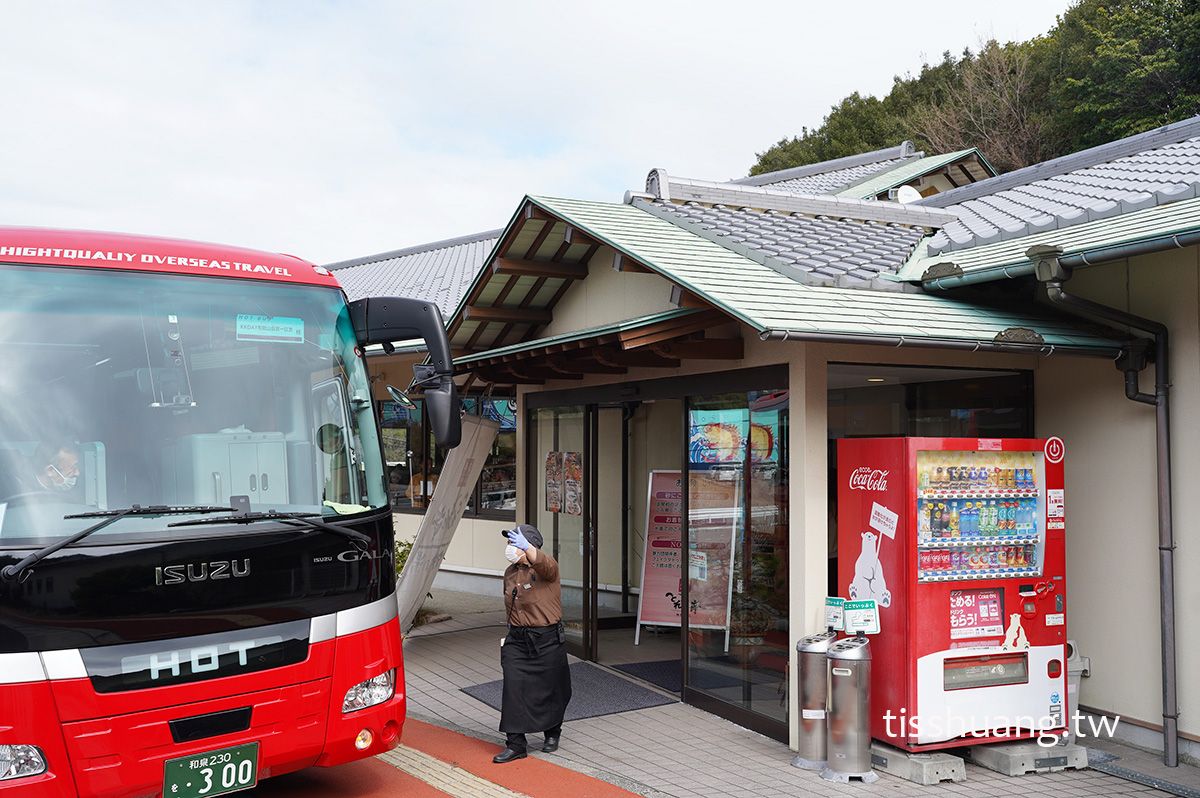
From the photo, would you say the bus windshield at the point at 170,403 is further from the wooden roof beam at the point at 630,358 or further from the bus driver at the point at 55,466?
the wooden roof beam at the point at 630,358

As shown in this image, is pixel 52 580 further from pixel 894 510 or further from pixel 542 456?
pixel 542 456

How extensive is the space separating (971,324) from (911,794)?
3.06 metres

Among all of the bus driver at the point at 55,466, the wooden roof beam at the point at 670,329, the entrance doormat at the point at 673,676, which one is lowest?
the entrance doormat at the point at 673,676

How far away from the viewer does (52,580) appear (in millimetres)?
4164

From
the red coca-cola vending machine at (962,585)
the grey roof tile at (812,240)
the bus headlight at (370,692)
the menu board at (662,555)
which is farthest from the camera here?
the menu board at (662,555)

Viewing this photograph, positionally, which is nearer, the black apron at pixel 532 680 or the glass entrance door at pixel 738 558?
the black apron at pixel 532 680

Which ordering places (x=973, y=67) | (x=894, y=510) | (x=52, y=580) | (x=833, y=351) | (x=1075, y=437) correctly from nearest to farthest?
(x=52, y=580) → (x=894, y=510) → (x=833, y=351) → (x=1075, y=437) → (x=973, y=67)

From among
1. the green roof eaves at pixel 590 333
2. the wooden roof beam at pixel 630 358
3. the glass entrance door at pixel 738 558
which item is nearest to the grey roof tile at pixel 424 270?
the green roof eaves at pixel 590 333

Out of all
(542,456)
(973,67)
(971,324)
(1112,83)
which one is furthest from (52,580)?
(973,67)

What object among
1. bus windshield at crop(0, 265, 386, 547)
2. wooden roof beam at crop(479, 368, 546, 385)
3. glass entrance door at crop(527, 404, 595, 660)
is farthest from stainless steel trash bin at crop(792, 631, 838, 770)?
wooden roof beam at crop(479, 368, 546, 385)

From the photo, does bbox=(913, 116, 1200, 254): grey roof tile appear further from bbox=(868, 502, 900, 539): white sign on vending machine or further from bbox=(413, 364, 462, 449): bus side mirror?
bbox=(413, 364, 462, 449): bus side mirror

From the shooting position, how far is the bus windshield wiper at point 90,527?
409cm

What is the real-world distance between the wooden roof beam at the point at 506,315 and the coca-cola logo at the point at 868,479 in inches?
171

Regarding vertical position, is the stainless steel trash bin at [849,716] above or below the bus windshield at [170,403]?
below
